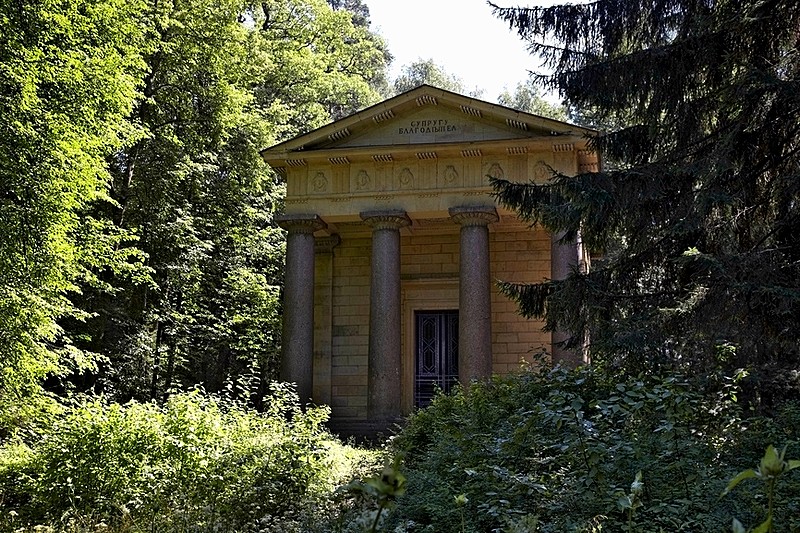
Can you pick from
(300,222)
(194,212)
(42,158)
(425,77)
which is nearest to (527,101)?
(425,77)

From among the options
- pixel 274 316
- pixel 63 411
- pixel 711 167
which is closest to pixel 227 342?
pixel 274 316

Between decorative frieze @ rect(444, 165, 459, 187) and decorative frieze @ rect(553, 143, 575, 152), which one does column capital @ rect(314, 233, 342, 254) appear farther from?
decorative frieze @ rect(553, 143, 575, 152)

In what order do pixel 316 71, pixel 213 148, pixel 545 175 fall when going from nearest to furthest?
1. pixel 545 175
2. pixel 213 148
3. pixel 316 71

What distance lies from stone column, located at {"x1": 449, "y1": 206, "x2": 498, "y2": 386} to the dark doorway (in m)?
3.16

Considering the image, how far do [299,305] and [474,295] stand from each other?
13.0 ft

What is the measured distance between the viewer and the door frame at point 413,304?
19.8 meters

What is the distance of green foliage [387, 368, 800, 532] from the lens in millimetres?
5148

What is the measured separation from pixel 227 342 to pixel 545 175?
10809 millimetres

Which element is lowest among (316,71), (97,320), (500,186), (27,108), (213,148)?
(97,320)

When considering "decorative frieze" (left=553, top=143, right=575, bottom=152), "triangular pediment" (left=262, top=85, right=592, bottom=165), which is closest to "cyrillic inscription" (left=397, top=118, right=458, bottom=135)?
"triangular pediment" (left=262, top=85, right=592, bottom=165)

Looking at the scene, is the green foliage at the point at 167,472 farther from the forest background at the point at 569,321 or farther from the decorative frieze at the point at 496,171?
the decorative frieze at the point at 496,171

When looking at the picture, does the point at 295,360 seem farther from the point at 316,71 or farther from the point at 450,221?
the point at 316,71

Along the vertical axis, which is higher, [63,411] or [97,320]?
[97,320]

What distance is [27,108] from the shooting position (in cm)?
1187
